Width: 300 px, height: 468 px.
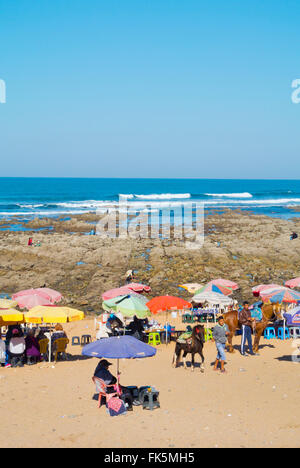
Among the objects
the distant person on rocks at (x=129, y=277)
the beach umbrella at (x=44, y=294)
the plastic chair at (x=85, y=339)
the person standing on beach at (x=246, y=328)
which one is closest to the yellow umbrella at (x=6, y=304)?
the beach umbrella at (x=44, y=294)

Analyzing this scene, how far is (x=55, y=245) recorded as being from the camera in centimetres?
3362

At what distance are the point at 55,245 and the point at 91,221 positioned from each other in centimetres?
1761

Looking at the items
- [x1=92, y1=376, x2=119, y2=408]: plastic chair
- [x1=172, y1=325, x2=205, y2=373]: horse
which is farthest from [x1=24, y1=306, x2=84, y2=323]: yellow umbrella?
[x1=92, y1=376, x2=119, y2=408]: plastic chair

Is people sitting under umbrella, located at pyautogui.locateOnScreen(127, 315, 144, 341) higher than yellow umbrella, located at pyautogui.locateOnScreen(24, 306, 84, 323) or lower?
lower

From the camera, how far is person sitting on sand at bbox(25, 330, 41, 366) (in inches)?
501

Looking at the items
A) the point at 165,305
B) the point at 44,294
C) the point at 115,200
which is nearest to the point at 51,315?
the point at 44,294

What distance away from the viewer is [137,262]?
2955cm

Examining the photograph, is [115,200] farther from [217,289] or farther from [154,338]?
[154,338]

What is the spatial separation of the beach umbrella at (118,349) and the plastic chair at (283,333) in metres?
7.37

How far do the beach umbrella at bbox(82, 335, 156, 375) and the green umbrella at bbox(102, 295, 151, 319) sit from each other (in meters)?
3.94

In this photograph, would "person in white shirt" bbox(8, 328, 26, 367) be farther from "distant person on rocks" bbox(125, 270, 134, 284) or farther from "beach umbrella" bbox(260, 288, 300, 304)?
"distant person on rocks" bbox(125, 270, 134, 284)

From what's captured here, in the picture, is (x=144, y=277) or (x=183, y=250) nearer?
(x=144, y=277)
